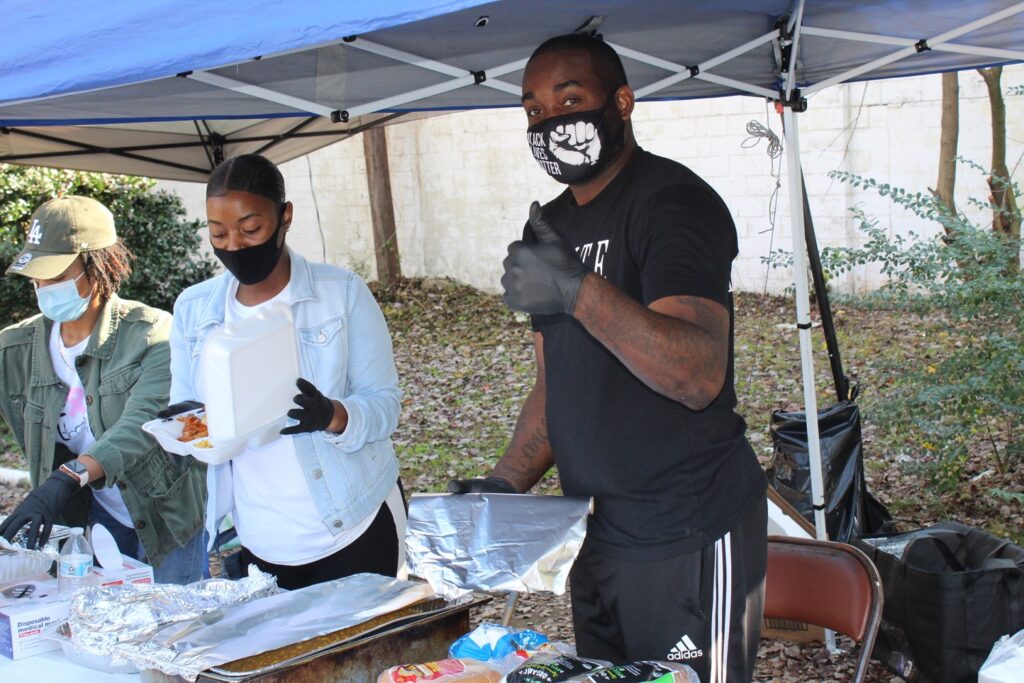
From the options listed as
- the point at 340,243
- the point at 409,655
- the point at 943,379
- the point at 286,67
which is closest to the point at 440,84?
the point at 286,67

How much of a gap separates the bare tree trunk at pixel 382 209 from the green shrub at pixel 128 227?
9.38 ft

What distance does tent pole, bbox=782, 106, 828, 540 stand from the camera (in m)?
3.36

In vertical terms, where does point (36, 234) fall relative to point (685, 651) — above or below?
above

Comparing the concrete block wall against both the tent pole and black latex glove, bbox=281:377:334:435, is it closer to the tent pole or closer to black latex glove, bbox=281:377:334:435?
the tent pole

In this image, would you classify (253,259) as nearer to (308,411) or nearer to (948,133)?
(308,411)

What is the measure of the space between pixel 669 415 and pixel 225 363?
0.88 meters

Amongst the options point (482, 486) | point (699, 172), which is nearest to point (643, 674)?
point (482, 486)

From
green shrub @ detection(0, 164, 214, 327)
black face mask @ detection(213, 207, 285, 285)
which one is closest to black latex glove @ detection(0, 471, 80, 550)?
black face mask @ detection(213, 207, 285, 285)

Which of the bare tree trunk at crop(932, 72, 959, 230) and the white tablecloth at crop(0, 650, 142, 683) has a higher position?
the bare tree trunk at crop(932, 72, 959, 230)

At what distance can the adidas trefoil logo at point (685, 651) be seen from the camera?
1795 millimetres

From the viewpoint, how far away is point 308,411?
7.32ft

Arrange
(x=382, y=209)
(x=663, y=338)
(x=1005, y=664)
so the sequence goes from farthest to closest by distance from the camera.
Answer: (x=382, y=209)
(x=1005, y=664)
(x=663, y=338)

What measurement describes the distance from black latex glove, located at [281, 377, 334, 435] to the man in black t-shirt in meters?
0.49

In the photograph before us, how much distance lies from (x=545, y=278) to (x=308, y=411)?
35.3 inches
